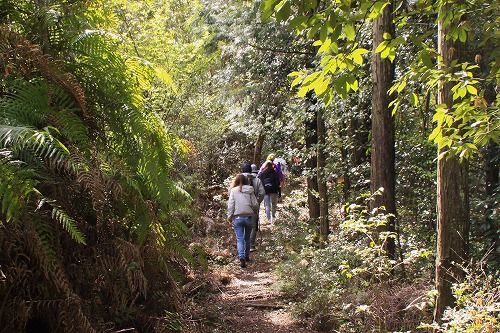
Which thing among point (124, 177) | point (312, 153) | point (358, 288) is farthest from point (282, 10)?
point (312, 153)

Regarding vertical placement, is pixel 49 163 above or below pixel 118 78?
below

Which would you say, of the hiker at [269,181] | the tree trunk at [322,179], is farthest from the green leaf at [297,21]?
the hiker at [269,181]

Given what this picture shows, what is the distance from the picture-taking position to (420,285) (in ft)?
18.5

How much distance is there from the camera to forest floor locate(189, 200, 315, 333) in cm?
609

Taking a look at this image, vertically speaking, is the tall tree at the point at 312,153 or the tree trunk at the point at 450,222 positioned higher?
the tall tree at the point at 312,153

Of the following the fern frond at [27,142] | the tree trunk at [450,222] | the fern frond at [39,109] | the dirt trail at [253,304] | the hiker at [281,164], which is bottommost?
the dirt trail at [253,304]

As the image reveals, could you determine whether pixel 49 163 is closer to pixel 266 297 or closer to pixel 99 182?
pixel 99 182

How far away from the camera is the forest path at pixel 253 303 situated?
6.13 m

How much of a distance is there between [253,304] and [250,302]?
133 millimetres

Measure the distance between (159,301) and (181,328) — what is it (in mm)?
330

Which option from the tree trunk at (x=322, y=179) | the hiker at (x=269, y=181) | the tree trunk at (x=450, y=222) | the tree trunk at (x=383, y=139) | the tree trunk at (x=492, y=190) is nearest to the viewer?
the tree trunk at (x=450, y=222)

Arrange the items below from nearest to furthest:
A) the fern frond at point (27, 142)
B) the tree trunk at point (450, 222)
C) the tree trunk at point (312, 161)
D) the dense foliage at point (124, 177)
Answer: the fern frond at point (27, 142)
the dense foliage at point (124, 177)
the tree trunk at point (450, 222)
the tree trunk at point (312, 161)

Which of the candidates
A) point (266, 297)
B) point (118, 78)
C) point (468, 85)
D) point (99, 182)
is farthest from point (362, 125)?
point (99, 182)

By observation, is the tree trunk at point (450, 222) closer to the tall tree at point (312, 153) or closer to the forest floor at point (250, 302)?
the forest floor at point (250, 302)
